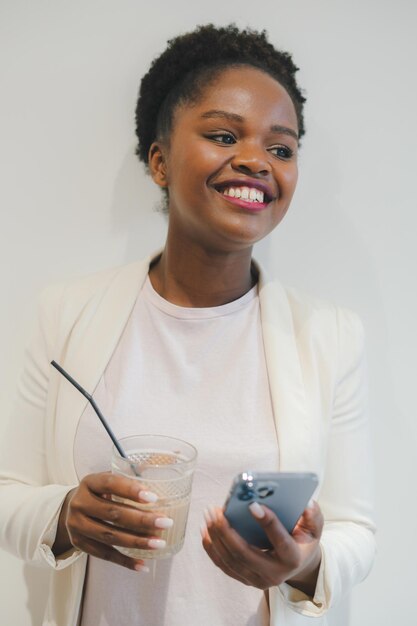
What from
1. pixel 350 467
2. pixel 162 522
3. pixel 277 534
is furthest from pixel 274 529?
pixel 350 467

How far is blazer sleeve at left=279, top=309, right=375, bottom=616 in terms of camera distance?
1046 millimetres

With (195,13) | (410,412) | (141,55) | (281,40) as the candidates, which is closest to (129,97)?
(141,55)

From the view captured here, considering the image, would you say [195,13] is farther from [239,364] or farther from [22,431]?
[22,431]

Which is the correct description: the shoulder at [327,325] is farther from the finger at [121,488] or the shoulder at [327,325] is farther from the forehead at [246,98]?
the finger at [121,488]

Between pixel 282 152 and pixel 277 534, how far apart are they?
64cm

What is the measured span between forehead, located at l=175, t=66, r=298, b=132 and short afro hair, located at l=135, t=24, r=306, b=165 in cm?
2

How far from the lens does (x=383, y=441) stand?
1443mm

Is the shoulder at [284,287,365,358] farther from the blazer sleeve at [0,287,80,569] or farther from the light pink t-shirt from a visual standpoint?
the blazer sleeve at [0,287,80,569]

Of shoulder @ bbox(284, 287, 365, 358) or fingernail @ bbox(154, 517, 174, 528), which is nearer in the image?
fingernail @ bbox(154, 517, 174, 528)

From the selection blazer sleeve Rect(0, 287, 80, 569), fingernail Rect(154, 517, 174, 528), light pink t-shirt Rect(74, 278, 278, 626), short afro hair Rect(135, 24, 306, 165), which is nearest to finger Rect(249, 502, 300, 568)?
fingernail Rect(154, 517, 174, 528)

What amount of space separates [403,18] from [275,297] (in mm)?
759

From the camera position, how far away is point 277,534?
29.9 inches

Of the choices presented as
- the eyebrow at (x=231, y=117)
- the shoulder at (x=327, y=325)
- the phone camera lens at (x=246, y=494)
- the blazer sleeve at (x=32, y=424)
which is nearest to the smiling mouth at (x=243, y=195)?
the eyebrow at (x=231, y=117)

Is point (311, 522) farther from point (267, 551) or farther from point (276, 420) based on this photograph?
point (276, 420)
